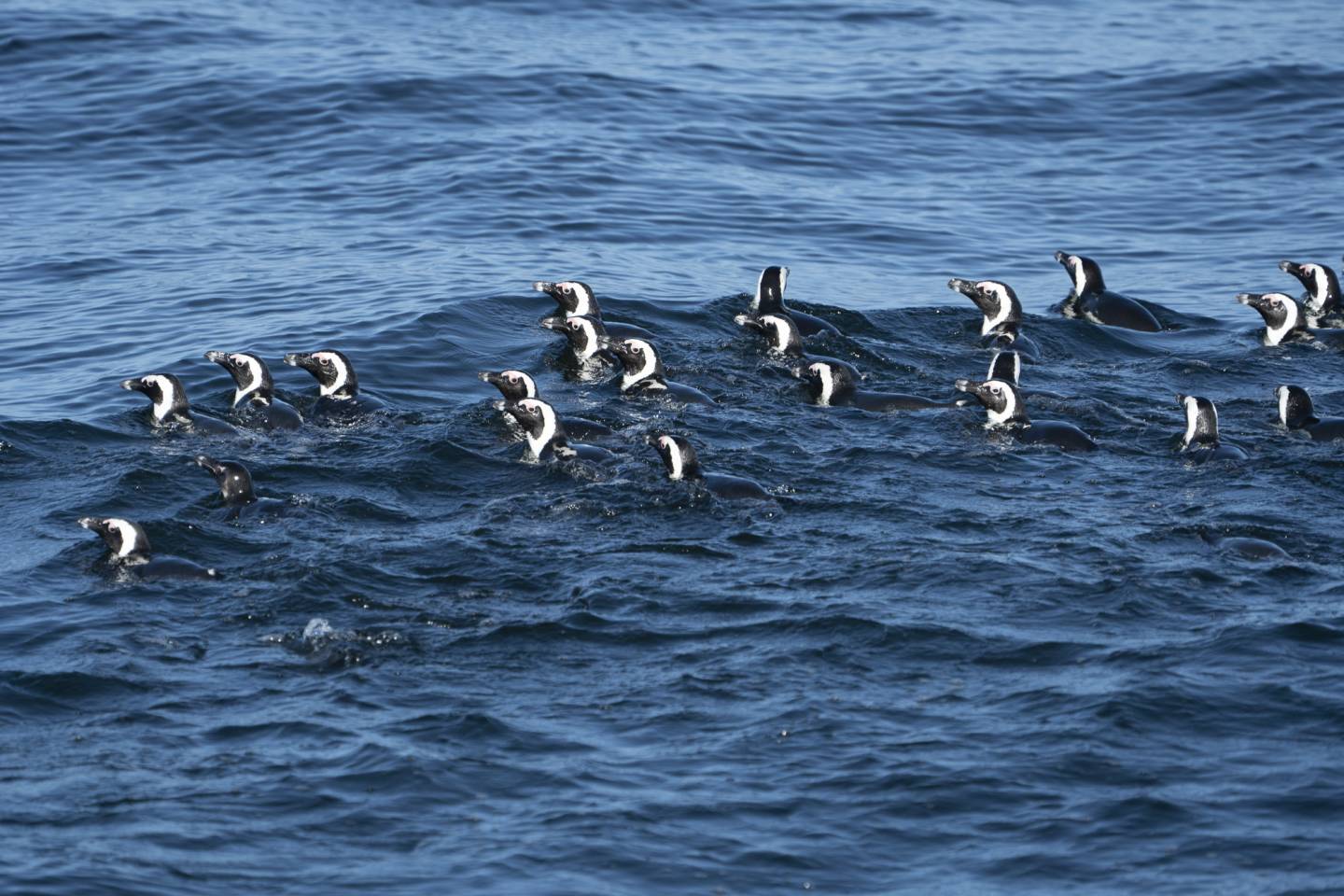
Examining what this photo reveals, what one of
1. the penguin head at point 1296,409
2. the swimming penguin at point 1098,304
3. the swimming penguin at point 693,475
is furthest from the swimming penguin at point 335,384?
the swimming penguin at point 1098,304

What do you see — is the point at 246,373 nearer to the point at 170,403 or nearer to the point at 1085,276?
the point at 170,403

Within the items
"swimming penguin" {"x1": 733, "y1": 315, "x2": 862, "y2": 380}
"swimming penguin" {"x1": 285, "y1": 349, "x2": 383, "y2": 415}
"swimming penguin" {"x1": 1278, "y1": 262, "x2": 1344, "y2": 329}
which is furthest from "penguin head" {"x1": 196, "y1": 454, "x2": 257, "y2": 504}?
"swimming penguin" {"x1": 1278, "y1": 262, "x2": 1344, "y2": 329}

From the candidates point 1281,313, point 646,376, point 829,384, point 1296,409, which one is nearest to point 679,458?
point 829,384

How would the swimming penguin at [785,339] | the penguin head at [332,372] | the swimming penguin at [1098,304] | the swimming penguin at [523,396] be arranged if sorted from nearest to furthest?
1. the swimming penguin at [523,396]
2. the penguin head at [332,372]
3. the swimming penguin at [785,339]
4. the swimming penguin at [1098,304]

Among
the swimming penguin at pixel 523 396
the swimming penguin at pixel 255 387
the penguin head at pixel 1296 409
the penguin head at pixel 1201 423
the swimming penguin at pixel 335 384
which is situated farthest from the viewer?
the swimming penguin at pixel 335 384

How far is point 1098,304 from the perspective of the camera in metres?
19.9

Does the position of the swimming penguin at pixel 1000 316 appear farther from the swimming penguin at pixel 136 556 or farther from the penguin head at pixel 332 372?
the swimming penguin at pixel 136 556

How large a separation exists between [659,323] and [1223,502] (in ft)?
24.9

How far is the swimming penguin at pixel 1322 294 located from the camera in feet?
66.5

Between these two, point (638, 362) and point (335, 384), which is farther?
point (638, 362)

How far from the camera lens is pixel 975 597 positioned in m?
11.9

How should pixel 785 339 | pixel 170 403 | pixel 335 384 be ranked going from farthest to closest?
pixel 785 339, pixel 335 384, pixel 170 403

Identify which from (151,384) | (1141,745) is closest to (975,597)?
(1141,745)

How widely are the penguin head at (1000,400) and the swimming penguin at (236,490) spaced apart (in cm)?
589
